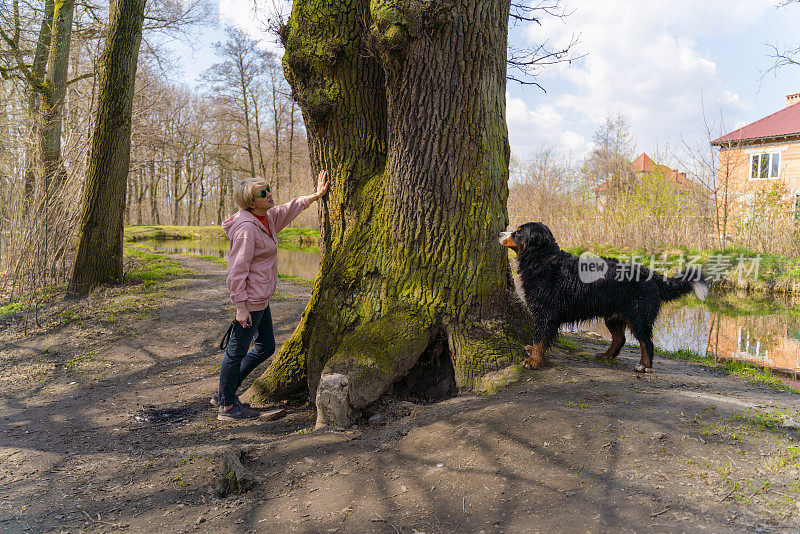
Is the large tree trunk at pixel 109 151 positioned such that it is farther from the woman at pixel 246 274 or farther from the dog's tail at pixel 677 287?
the dog's tail at pixel 677 287

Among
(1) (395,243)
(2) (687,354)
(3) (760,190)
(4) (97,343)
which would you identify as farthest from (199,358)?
(3) (760,190)

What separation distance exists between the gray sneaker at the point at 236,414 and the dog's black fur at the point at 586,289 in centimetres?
267

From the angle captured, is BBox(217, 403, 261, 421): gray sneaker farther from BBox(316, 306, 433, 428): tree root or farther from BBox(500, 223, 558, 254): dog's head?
BBox(500, 223, 558, 254): dog's head

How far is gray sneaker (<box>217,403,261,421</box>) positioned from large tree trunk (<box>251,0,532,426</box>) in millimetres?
294

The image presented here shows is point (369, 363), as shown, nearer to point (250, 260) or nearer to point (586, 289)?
point (250, 260)

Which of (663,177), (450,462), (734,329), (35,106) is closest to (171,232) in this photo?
(35,106)

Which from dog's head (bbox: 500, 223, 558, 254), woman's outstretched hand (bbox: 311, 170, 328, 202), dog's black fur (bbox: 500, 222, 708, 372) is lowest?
dog's black fur (bbox: 500, 222, 708, 372)

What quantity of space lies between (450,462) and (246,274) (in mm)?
2342

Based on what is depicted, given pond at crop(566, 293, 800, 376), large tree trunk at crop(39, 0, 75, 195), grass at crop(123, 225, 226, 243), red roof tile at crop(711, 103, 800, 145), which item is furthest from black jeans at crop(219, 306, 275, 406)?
red roof tile at crop(711, 103, 800, 145)

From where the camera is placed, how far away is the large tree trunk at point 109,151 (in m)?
8.45

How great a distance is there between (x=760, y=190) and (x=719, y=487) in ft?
55.1

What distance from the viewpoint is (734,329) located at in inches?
362

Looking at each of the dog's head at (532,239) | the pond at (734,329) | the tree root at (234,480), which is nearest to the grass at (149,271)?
the tree root at (234,480)

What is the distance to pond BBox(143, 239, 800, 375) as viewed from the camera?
7.47m
